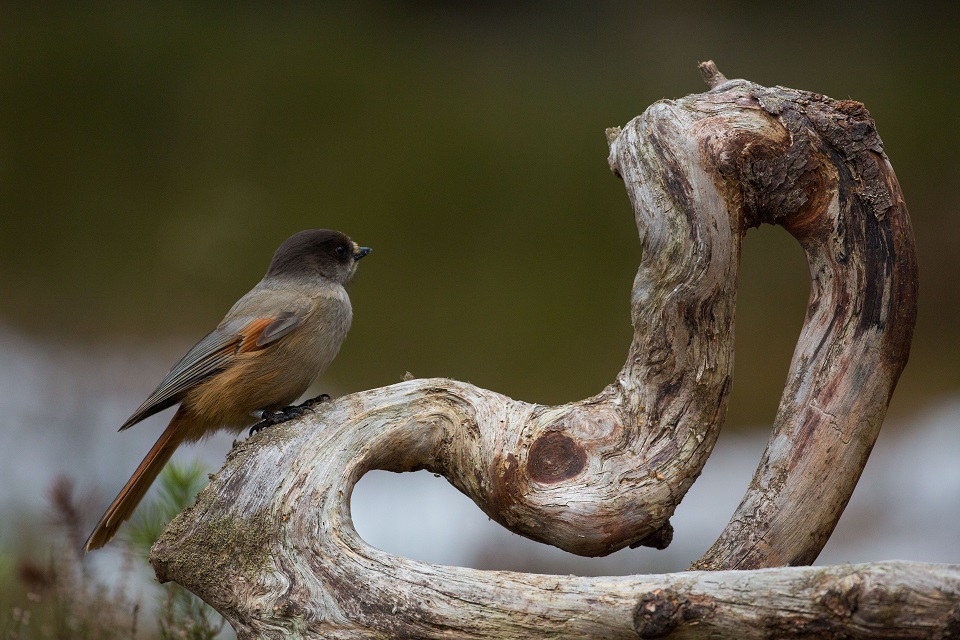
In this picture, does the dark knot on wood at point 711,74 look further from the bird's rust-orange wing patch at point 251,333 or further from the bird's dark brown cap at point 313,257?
the bird's rust-orange wing patch at point 251,333

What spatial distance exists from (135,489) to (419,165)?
7219mm

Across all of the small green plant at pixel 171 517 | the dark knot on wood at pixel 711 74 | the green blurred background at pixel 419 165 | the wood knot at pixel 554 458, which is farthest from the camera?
the green blurred background at pixel 419 165

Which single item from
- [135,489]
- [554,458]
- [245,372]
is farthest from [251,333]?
[554,458]

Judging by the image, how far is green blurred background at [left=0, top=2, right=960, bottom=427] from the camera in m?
9.05

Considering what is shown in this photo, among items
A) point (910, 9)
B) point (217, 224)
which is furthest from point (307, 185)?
point (910, 9)

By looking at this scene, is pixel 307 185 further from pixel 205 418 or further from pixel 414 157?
pixel 205 418

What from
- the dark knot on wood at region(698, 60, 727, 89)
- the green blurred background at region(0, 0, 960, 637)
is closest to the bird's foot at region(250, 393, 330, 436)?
the dark knot on wood at region(698, 60, 727, 89)

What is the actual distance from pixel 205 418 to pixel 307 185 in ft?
21.3

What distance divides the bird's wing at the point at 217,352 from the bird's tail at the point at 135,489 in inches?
4.0

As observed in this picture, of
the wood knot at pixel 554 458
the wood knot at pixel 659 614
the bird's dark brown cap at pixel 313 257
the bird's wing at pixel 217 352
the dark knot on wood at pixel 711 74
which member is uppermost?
the dark knot on wood at pixel 711 74

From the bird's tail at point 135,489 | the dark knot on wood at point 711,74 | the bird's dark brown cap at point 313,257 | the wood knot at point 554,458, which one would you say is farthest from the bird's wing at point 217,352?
the dark knot on wood at point 711,74

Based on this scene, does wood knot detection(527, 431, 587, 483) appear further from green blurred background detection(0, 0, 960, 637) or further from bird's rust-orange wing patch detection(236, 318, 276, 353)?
green blurred background detection(0, 0, 960, 637)

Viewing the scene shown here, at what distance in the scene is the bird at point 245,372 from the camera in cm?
380

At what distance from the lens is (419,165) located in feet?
34.3
